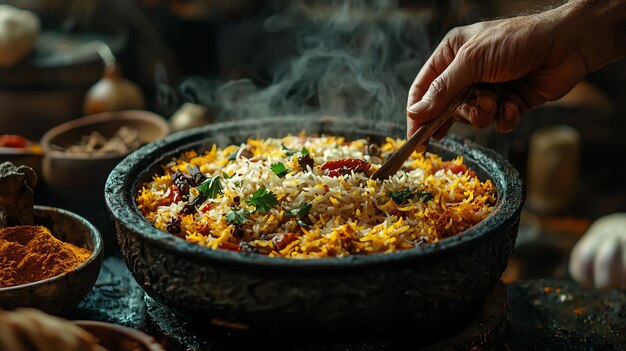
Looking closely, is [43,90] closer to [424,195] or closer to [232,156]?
[232,156]

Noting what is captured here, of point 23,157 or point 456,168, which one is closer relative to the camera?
point 456,168

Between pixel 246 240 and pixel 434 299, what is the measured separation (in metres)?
0.71

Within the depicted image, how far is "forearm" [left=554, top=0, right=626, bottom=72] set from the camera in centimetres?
→ 312

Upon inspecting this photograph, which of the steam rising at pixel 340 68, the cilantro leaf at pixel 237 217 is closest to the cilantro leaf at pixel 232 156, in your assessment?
the cilantro leaf at pixel 237 217

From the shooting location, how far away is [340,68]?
18.0 feet

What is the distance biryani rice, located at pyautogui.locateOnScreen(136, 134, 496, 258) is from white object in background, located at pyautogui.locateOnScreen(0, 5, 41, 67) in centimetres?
349

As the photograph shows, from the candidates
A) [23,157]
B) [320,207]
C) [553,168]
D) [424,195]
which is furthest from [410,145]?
[553,168]

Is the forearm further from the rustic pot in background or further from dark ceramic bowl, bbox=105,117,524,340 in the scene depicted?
the rustic pot in background

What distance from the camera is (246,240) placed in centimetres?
263

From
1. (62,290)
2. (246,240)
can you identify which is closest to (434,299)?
(246,240)

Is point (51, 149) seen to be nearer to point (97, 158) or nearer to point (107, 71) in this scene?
point (97, 158)

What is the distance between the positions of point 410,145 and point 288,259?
3.04 ft

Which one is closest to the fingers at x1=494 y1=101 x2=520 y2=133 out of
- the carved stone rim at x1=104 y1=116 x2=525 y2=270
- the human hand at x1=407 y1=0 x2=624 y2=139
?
the human hand at x1=407 y1=0 x2=624 y2=139

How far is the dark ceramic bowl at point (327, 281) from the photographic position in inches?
90.4
